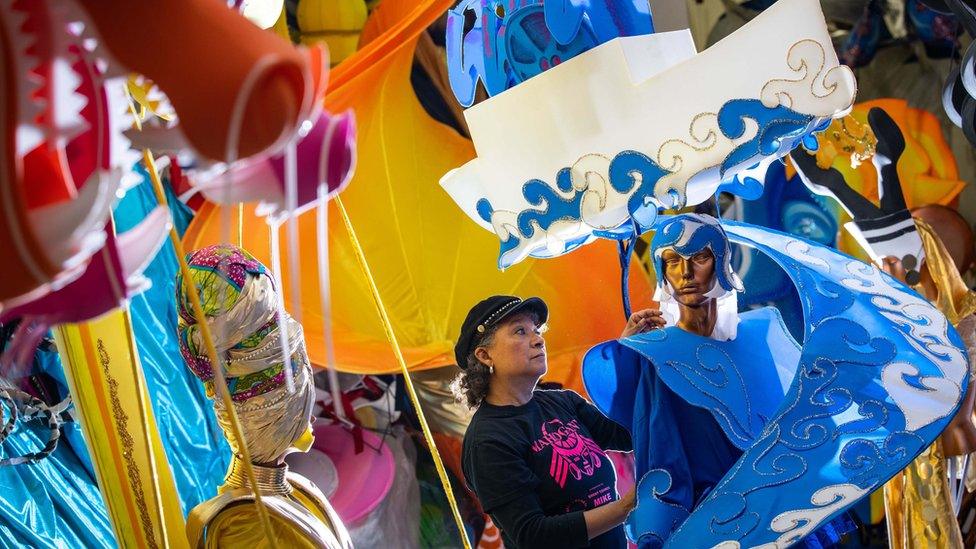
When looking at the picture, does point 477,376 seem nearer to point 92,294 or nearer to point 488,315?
point 488,315

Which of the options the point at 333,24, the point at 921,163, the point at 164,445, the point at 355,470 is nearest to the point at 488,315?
the point at 164,445

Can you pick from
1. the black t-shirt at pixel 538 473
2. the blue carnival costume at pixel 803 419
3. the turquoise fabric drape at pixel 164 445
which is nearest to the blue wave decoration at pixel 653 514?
the blue carnival costume at pixel 803 419

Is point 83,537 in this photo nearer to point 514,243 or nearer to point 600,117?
point 514,243

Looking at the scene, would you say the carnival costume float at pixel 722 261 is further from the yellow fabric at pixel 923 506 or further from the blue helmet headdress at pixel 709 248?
the yellow fabric at pixel 923 506

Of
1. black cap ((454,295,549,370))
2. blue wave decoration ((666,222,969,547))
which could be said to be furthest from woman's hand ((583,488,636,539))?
black cap ((454,295,549,370))

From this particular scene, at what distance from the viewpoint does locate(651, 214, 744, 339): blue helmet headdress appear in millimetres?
2400

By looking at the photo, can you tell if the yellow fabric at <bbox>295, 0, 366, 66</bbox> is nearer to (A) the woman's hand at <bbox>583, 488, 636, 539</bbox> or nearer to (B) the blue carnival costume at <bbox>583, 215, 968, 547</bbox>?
(B) the blue carnival costume at <bbox>583, 215, 968, 547</bbox>

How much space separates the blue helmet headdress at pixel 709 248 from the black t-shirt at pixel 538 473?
1.13 ft

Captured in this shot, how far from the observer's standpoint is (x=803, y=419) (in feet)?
7.40

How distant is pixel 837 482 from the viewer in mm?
2271

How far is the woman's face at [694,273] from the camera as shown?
242cm

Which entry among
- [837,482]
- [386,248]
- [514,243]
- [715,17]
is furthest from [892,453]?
[715,17]

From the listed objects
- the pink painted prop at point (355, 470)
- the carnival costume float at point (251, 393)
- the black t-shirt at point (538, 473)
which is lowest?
the pink painted prop at point (355, 470)

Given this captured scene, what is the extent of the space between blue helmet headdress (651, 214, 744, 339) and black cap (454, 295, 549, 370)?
26 centimetres
